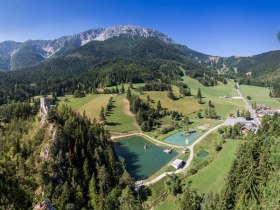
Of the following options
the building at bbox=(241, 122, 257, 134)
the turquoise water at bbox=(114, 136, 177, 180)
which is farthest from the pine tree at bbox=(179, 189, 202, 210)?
the building at bbox=(241, 122, 257, 134)

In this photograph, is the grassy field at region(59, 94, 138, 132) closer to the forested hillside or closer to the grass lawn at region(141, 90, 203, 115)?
the grass lawn at region(141, 90, 203, 115)

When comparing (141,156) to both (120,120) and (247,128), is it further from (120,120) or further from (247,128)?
(247,128)

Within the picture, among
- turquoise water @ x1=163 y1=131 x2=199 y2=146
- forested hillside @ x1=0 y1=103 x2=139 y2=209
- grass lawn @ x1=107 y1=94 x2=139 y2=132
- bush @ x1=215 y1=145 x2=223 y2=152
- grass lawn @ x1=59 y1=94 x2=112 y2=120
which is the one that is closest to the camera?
forested hillside @ x1=0 y1=103 x2=139 y2=209

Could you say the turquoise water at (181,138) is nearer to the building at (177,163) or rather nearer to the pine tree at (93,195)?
the building at (177,163)

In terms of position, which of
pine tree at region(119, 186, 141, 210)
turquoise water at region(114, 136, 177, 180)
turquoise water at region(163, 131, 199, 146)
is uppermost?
turquoise water at region(163, 131, 199, 146)

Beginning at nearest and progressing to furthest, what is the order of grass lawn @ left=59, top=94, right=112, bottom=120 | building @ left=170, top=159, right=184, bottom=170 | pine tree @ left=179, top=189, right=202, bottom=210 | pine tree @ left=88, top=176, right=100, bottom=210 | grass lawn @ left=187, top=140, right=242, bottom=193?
pine tree @ left=179, top=189, right=202, bottom=210 → pine tree @ left=88, top=176, right=100, bottom=210 → grass lawn @ left=187, top=140, right=242, bottom=193 → building @ left=170, top=159, right=184, bottom=170 → grass lawn @ left=59, top=94, right=112, bottom=120

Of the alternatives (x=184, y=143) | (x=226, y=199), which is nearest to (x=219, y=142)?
(x=184, y=143)

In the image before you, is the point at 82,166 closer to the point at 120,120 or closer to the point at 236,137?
the point at 236,137

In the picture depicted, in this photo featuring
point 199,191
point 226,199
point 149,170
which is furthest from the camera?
point 149,170
